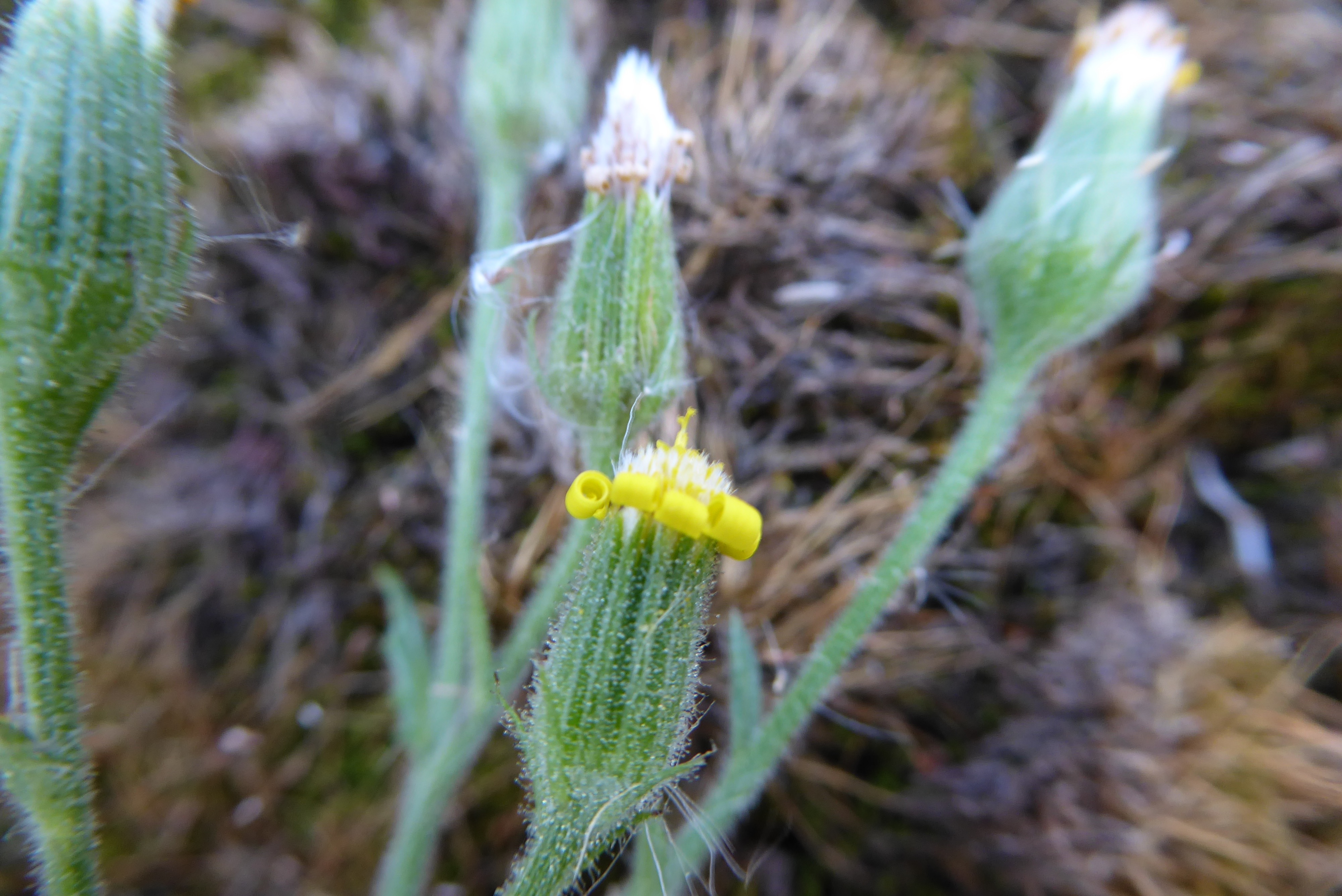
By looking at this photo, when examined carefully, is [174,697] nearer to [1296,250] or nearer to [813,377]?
[813,377]

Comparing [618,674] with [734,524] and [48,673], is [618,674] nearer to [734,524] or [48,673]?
[734,524]

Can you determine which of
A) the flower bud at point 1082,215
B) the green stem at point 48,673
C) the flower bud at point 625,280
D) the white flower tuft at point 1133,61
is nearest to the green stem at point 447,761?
the flower bud at point 625,280

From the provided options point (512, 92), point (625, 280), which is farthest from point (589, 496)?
point (512, 92)

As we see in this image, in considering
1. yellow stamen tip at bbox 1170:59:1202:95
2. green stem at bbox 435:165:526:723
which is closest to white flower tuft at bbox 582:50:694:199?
green stem at bbox 435:165:526:723

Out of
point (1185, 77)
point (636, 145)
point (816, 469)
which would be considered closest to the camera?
point (636, 145)

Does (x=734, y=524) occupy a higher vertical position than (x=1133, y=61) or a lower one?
lower

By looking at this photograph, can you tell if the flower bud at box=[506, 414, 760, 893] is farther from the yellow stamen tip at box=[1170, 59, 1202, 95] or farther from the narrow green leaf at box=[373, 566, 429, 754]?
the yellow stamen tip at box=[1170, 59, 1202, 95]
